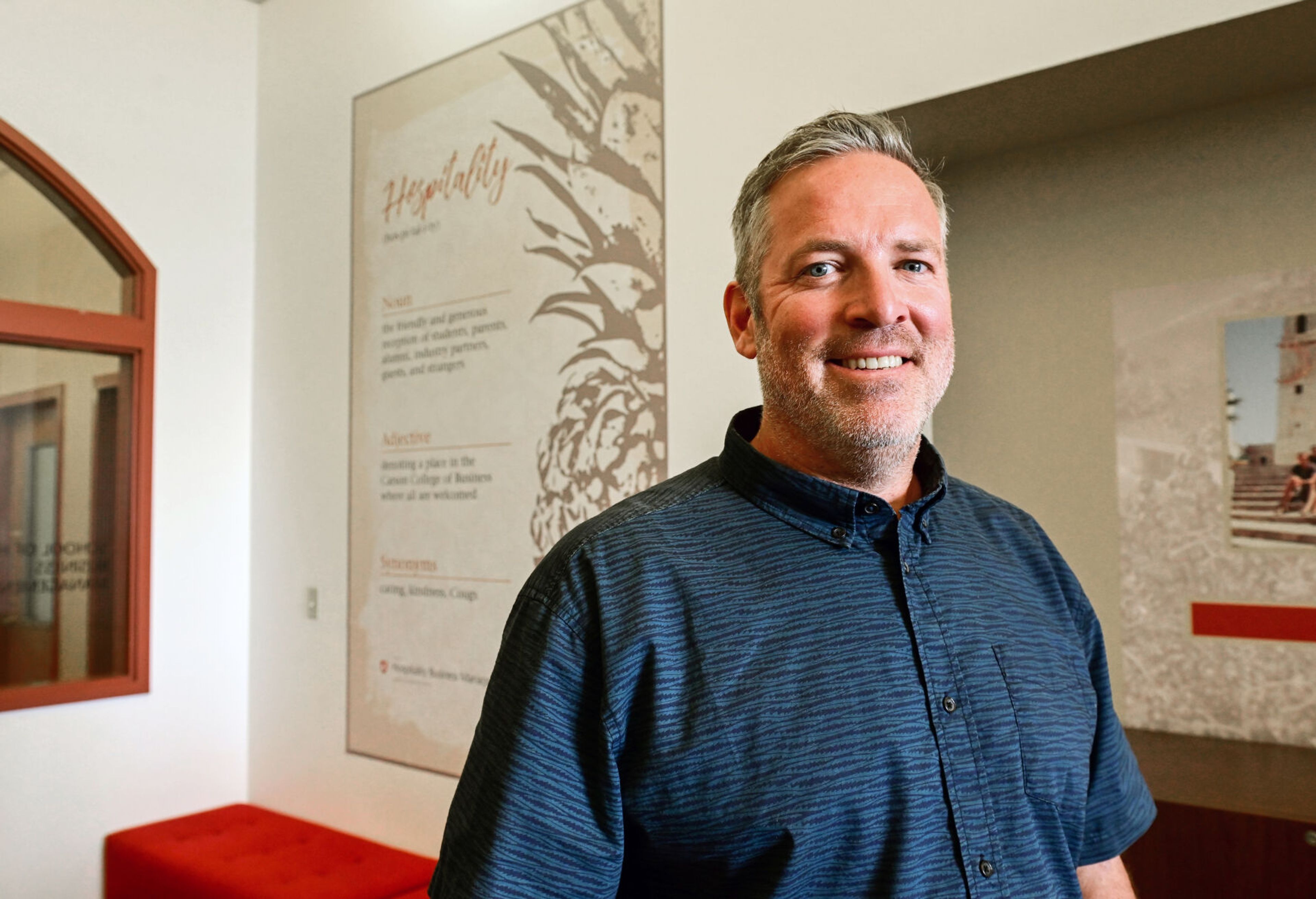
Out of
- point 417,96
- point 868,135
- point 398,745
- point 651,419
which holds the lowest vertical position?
point 398,745

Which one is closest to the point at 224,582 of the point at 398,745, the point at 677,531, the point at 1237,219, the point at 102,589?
the point at 102,589

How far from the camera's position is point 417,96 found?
3596 mm

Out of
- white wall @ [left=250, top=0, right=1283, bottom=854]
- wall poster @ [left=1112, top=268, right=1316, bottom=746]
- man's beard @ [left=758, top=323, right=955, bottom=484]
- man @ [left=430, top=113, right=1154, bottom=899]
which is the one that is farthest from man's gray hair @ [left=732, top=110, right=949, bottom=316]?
wall poster @ [left=1112, top=268, right=1316, bottom=746]

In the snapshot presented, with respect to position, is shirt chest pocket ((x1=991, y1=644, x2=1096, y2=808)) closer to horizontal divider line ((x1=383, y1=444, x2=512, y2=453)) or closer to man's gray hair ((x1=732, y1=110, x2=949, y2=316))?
man's gray hair ((x1=732, y1=110, x2=949, y2=316))

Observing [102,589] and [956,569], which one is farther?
[102,589]

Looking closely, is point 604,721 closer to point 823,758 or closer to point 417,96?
point 823,758

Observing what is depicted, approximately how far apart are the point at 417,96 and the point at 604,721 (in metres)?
3.07

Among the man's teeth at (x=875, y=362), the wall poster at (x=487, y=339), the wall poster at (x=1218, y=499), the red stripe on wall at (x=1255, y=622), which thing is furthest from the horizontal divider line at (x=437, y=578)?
the man's teeth at (x=875, y=362)

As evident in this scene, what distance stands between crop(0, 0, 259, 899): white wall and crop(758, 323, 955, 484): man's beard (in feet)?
11.2

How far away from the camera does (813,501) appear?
3.92 feet

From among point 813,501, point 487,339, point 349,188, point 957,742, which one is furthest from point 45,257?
point 957,742

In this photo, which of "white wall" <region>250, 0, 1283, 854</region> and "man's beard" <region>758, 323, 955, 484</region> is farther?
"white wall" <region>250, 0, 1283, 854</region>

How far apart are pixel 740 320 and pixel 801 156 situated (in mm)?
240

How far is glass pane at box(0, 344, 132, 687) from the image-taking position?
3609 mm
